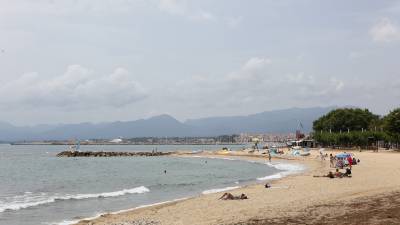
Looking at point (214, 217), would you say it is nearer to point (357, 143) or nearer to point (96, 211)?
point (96, 211)

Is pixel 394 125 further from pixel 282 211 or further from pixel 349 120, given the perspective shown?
pixel 282 211

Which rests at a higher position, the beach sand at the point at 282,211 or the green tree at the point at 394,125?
the green tree at the point at 394,125

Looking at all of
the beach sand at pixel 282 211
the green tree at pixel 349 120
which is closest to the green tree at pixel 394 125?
the green tree at pixel 349 120

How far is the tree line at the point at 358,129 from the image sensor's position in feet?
299

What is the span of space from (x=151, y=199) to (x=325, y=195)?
421 inches

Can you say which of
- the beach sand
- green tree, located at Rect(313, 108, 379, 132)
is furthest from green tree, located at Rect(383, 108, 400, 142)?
the beach sand

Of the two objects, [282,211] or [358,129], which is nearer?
[282,211]

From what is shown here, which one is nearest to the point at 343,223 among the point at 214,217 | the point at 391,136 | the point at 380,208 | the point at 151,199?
the point at 380,208

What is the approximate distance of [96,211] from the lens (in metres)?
25.1

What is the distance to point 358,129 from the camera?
13975 cm

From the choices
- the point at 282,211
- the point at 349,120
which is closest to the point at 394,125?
the point at 349,120

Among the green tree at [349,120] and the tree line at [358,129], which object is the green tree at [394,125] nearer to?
the tree line at [358,129]

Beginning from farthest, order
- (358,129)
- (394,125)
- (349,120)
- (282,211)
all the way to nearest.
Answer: (349,120), (358,129), (394,125), (282,211)

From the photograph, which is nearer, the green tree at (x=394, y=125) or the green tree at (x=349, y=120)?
the green tree at (x=394, y=125)
